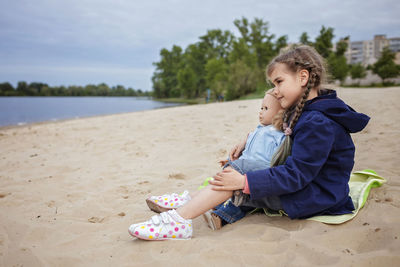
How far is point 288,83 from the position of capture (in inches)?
80.2

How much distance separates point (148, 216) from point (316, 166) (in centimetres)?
159

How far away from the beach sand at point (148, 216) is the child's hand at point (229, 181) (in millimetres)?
366

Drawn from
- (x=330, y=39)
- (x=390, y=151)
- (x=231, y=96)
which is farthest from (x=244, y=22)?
(x=390, y=151)

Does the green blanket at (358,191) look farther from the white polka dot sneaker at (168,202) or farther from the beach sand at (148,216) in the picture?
the white polka dot sneaker at (168,202)

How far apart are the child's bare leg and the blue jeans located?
0.21 meters

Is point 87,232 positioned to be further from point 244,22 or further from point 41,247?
point 244,22

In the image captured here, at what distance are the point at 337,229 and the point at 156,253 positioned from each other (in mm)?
1225

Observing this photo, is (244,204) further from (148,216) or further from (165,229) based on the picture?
(148,216)

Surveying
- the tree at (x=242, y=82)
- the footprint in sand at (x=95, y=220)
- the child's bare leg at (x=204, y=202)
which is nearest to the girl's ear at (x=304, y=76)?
the child's bare leg at (x=204, y=202)

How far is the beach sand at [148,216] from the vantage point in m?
1.76

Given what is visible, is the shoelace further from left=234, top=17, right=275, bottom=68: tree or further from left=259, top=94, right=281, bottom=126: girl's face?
left=234, top=17, right=275, bottom=68: tree

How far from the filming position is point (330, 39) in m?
29.6

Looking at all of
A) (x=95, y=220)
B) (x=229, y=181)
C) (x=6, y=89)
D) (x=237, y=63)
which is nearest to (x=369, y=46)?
(x=237, y=63)

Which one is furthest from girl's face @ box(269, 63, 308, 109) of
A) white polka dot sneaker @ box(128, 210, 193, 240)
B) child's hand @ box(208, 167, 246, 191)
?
white polka dot sneaker @ box(128, 210, 193, 240)
